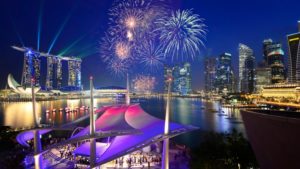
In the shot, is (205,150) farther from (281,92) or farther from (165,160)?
(281,92)

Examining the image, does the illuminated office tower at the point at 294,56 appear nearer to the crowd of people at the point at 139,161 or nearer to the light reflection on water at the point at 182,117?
the light reflection on water at the point at 182,117

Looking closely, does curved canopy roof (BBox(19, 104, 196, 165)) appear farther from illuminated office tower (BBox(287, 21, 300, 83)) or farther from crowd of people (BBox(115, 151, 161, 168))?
illuminated office tower (BBox(287, 21, 300, 83))

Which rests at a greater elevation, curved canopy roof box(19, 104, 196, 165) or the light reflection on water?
curved canopy roof box(19, 104, 196, 165)

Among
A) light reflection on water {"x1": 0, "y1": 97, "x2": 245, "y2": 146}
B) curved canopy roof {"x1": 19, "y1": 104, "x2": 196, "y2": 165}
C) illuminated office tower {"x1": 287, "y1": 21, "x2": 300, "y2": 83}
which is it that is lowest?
light reflection on water {"x1": 0, "y1": 97, "x2": 245, "y2": 146}

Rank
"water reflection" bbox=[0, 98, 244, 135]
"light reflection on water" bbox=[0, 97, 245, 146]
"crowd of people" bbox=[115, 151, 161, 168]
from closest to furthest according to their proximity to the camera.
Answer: "crowd of people" bbox=[115, 151, 161, 168] < "light reflection on water" bbox=[0, 97, 245, 146] < "water reflection" bbox=[0, 98, 244, 135]

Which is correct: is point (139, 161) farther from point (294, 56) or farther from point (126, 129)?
point (294, 56)

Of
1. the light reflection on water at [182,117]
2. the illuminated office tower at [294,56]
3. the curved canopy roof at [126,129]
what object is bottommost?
the light reflection on water at [182,117]

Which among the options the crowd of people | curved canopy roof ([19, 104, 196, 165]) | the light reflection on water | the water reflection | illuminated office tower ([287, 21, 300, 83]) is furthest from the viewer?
illuminated office tower ([287, 21, 300, 83])

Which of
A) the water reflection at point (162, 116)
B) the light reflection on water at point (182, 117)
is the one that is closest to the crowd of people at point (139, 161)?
the light reflection on water at point (182, 117)

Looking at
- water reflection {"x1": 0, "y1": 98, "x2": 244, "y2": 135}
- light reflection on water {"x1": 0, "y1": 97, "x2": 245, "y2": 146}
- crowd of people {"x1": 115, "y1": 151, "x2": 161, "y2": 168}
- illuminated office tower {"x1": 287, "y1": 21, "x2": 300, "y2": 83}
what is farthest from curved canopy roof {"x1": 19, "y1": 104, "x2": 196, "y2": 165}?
illuminated office tower {"x1": 287, "y1": 21, "x2": 300, "y2": 83}
